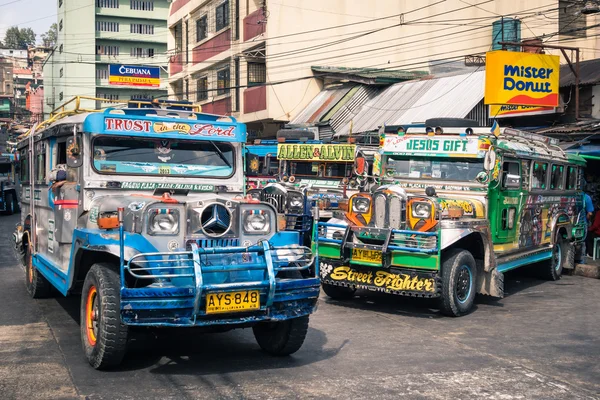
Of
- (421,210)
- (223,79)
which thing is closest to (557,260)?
(421,210)

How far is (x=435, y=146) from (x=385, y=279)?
264cm

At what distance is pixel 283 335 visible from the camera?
7.00 meters

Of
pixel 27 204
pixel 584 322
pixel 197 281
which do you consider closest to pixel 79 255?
pixel 197 281

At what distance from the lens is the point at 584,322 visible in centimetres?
937

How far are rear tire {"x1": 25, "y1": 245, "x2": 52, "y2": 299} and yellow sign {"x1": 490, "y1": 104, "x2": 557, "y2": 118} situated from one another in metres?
13.0

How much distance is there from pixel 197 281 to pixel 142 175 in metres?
2.44

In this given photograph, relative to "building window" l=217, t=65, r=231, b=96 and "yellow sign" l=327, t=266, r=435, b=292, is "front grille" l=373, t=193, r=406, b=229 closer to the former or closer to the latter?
"yellow sign" l=327, t=266, r=435, b=292

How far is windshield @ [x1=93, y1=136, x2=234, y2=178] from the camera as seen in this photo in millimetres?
7820

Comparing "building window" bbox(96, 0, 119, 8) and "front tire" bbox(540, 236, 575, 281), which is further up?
"building window" bbox(96, 0, 119, 8)

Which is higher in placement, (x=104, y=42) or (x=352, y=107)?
(x=104, y=42)

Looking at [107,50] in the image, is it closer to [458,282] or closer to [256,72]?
[256,72]

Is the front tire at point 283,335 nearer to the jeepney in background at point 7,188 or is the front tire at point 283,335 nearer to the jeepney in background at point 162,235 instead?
the jeepney in background at point 162,235

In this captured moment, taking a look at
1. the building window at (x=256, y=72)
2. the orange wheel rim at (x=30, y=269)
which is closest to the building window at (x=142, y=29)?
the building window at (x=256, y=72)

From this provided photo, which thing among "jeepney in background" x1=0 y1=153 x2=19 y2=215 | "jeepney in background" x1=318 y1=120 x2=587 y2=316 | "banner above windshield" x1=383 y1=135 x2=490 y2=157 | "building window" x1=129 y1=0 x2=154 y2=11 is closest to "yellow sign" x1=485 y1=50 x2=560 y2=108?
"jeepney in background" x1=318 y1=120 x2=587 y2=316
